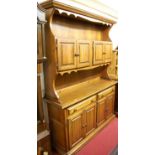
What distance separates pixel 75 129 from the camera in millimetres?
1953

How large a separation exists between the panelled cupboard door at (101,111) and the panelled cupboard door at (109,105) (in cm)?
12

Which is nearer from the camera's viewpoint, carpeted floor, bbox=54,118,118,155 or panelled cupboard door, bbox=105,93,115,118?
carpeted floor, bbox=54,118,118,155

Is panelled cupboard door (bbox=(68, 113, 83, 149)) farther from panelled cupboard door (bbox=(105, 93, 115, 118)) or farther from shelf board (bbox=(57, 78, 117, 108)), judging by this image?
panelled cupboard door (bbox=(105, 93, 115, 118))

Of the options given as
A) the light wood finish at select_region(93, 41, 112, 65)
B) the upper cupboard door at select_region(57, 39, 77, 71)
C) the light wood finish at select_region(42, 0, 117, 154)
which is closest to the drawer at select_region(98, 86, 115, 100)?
the light wood finish at select_region(42, 0, 117, 154)

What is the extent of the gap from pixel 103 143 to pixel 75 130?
58cm

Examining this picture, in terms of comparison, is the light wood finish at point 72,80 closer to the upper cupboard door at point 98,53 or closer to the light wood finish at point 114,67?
the upper cupboard door at point 98,53

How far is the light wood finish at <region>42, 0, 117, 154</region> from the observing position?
1.75 m

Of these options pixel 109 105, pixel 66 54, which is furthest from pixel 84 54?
pixel 109 105

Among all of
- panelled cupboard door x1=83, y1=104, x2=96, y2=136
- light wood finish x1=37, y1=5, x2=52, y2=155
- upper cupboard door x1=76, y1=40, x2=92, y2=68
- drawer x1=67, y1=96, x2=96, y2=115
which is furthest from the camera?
panelled cupboard door x1=83, y1=104, x2=96, y2=136

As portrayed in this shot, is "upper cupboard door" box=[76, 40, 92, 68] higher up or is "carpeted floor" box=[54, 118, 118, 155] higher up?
"upper cupboard door" box=[76, 40, 92, 68]

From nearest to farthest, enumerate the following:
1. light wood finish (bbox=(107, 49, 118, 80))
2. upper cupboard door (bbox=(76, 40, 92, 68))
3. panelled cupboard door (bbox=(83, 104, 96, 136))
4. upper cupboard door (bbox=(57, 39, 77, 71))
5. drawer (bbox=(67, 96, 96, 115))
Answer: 1. upper cupboard door (bbox=(57, 39, 77, 71))
2. drawer (bbox=(67, 96, 96, 115))
3. upper cupboard door (bbox=(76, 40, 92, 68))
4. panelled cupboard door (bbox=(83, 104, 96, 136))
5. light wood finish (bbox=(107, 49, 118, 80))

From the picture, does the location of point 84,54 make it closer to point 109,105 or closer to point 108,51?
point 108,51
